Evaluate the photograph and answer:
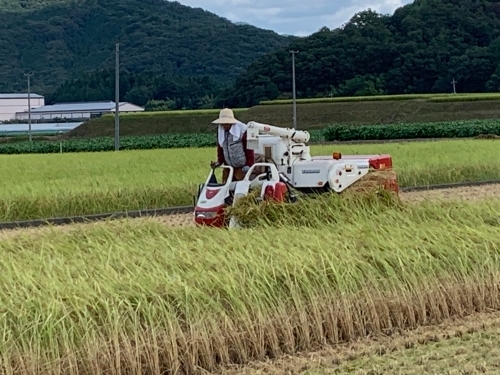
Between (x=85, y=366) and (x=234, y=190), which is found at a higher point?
(x=234, y=190)

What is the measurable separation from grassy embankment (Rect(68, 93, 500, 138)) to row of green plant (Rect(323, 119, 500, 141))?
23.7 ft

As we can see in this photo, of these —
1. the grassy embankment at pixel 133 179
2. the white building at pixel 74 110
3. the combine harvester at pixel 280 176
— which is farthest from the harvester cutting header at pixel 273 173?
the white building at pixel 74 110

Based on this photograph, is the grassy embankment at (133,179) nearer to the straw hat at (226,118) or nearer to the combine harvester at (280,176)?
the combine harvester at (280,176)

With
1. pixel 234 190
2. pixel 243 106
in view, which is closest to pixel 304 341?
pixel 234 190

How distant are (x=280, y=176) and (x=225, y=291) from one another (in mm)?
3593

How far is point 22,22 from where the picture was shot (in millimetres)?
109812

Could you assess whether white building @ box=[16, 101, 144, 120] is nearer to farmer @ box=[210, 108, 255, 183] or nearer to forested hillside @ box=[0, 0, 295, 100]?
forested hillside @ box=[0, 0, 295, 100]

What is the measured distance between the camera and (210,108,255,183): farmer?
26.1 feet

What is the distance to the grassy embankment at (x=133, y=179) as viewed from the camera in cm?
1136

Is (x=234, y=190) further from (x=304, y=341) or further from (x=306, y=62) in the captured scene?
(x=306, y=62)

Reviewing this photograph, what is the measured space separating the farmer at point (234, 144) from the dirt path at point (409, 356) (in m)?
3.50

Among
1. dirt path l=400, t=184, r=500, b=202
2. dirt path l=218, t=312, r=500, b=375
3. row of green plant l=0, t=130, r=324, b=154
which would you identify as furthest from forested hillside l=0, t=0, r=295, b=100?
dirt path l=218, t=312, r=500, b=375

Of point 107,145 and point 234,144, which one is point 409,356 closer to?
point 234,144

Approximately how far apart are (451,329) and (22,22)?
112943mm
